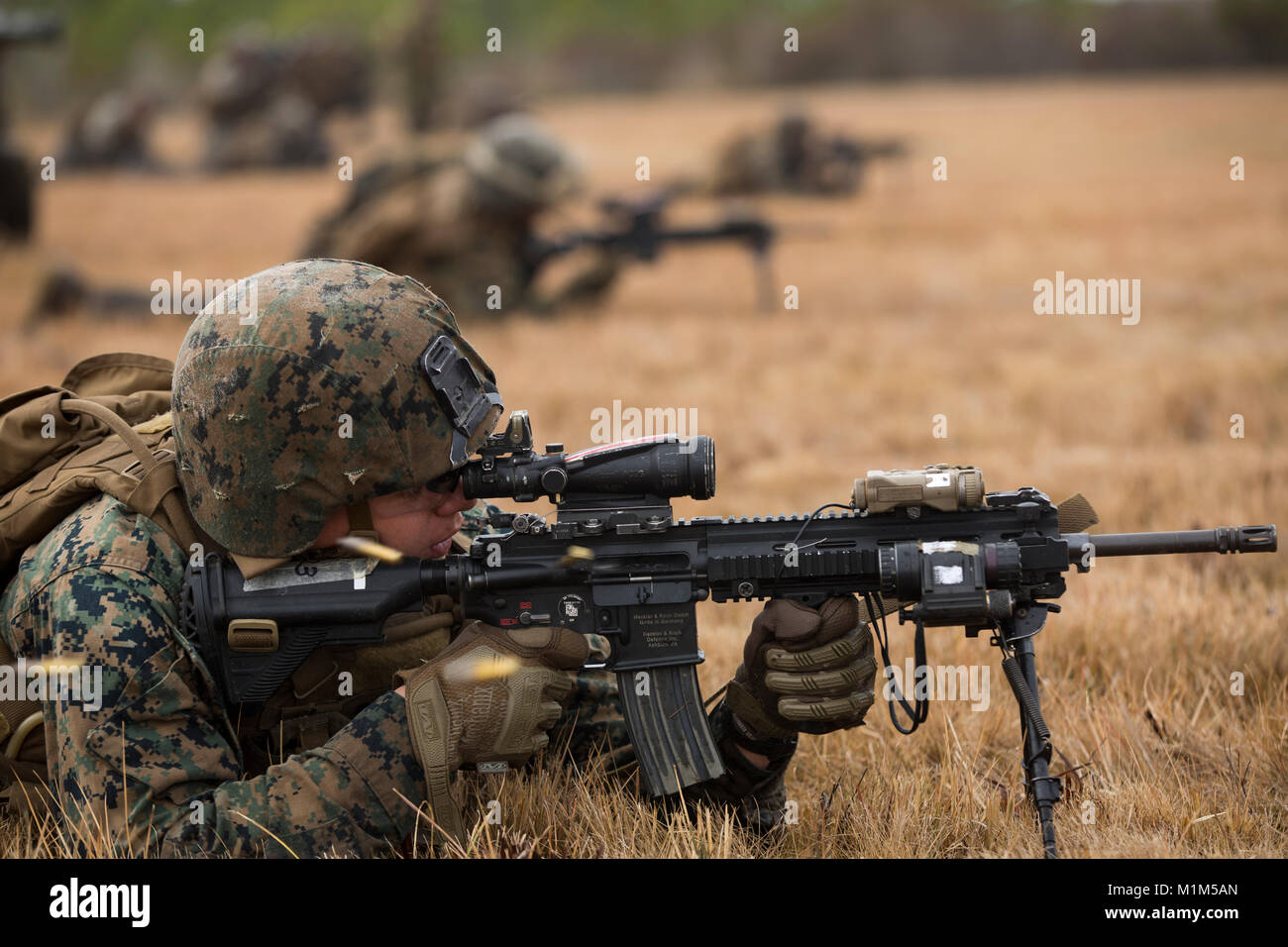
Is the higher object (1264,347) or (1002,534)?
(1264,347)

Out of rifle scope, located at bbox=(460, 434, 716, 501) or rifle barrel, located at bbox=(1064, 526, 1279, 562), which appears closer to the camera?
rifle barrel, located at bbox=(1064, 526, 1279, 562)

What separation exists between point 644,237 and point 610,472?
11739 millimetres

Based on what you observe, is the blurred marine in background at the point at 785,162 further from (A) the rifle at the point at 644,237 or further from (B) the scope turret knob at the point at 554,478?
(B) the scope turret knob at the point at 554,478

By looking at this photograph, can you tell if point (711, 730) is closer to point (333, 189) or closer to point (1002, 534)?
point (1002, 534)

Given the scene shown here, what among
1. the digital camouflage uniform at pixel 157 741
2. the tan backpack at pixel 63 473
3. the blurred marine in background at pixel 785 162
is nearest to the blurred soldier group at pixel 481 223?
the tan backpack at pixel 63 473

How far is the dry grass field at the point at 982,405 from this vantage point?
3887 mm

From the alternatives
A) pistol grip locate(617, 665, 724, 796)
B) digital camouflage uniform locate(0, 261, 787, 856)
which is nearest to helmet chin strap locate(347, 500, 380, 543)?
digital camouflage uniform locate(0, 261, 787, 856)

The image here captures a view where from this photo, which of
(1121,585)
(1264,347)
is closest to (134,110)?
(1264,347)

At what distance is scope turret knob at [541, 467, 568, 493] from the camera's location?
3602mm

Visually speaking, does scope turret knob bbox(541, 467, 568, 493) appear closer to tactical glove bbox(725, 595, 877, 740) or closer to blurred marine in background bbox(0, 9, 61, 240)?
tactical glove bbox(725, 595, 877, 740)

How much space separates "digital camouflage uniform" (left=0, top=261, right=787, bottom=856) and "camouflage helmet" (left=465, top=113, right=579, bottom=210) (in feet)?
36.4

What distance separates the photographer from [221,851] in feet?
10.7

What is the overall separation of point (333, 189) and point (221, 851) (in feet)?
99.8

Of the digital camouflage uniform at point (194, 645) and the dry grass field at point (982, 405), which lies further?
the dry grass field at point (982, 405)
